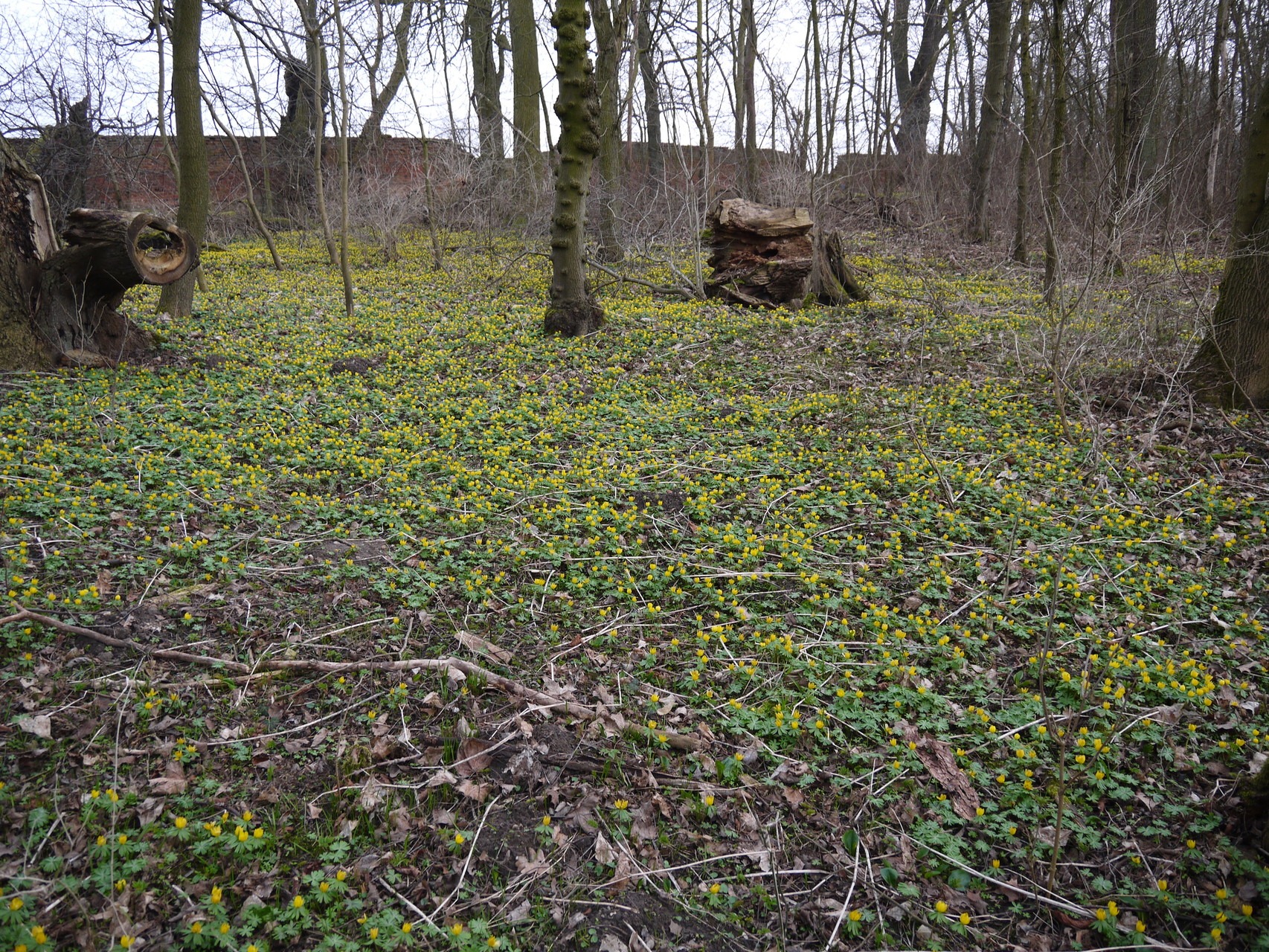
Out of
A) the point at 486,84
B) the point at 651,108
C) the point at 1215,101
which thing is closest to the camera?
the point at 1215,101

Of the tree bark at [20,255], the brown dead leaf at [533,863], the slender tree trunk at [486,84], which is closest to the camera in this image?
the brown dead leaf at [533,863]

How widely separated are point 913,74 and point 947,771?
26.5m

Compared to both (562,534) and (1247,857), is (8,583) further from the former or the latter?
(1247,857)

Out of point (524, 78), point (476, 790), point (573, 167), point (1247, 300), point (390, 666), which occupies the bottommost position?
point (476, 790)

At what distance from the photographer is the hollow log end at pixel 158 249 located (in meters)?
6.94

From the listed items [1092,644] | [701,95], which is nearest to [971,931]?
[1092,644]

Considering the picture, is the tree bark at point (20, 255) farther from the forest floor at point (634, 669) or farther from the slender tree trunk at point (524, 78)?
the slender tree trunk at point (524, 78)

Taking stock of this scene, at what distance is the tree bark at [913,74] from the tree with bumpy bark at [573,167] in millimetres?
15527

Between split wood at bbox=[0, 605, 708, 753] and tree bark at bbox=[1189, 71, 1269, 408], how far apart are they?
622 centimetres

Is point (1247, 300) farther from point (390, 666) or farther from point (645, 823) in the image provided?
point (390, 666)

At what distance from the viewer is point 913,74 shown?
23.9 m

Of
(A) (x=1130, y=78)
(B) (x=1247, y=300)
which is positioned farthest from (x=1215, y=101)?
(B) (x=1247, y=300)

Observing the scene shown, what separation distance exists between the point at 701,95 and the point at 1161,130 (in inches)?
473

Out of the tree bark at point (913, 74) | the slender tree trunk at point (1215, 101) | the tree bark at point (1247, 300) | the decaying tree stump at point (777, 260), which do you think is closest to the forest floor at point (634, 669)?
the tree bark at point (1247, 300)
